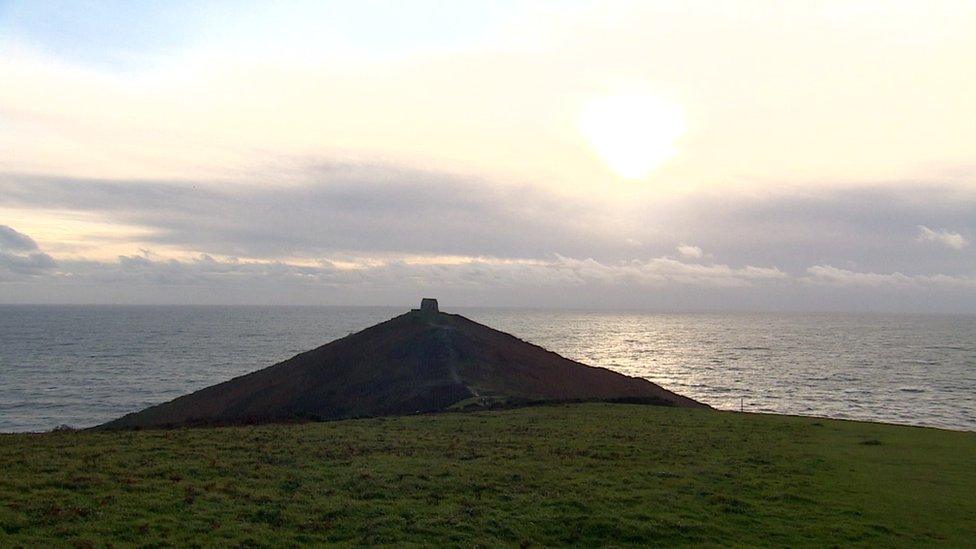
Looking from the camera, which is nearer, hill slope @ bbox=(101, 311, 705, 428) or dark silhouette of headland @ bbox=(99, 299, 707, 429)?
dark silhouette of headland @ bbox=(99, 299, 707, 429)

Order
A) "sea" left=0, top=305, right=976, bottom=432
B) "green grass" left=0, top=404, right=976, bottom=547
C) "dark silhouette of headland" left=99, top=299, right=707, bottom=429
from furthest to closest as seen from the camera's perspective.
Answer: "sea" left=0, top=305, right=976, bottom=432 < "dark silhouette of headland" left=99, top=299, right=707, bottom=429 < "green grass" left=0, top=404, right=976, bottom=547

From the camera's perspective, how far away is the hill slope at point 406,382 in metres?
48.6

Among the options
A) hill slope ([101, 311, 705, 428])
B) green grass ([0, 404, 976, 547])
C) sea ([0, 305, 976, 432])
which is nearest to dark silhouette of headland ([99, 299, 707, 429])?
hill slope ([101, 311, 705, 428])

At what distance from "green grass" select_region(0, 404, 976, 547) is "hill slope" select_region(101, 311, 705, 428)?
48.8 feet

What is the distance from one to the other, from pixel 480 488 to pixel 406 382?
30112 millimetres

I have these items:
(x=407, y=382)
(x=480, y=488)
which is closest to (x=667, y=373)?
(x=407, y=382)

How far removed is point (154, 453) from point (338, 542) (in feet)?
40.1

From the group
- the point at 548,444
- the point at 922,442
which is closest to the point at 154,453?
the point at 548,444

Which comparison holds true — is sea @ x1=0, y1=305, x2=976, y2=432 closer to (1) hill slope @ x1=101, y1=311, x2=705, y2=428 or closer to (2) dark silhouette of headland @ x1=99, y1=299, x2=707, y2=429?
(2) dark silhouette of headland @ x1=99, y1=299, x2=707, y2=429

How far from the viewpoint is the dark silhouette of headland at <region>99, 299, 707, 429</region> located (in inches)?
1902

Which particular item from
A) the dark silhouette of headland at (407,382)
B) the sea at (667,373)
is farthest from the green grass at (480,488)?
the sea at (667,373)

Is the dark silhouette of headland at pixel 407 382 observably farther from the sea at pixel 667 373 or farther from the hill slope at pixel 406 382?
the sea at pixel 667 373

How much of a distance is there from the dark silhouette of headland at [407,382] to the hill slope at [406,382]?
3.5 inches

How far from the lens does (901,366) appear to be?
125312 millimetres
